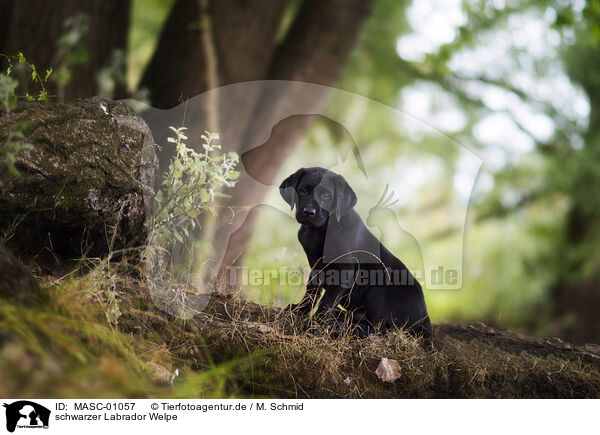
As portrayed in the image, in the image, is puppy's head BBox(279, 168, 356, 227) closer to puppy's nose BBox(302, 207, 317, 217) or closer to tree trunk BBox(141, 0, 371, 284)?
puppy's nose BBox(302, 207, 317, 217)

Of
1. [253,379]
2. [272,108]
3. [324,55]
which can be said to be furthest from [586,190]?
[253,379]

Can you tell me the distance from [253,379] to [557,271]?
7261 millimetres

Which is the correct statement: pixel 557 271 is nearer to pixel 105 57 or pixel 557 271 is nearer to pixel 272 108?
pixel 272 108

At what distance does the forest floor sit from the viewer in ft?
5.78

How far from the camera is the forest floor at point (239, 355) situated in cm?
176

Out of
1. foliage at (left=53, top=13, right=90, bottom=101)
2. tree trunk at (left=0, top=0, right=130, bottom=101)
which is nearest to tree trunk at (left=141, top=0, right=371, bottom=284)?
tree trunk at (left=0, top=0, right=130, bottom=101)

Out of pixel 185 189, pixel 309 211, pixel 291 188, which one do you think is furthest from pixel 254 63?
pixel 309 211

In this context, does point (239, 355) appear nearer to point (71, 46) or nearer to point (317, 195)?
point (317, 195)
